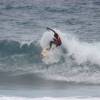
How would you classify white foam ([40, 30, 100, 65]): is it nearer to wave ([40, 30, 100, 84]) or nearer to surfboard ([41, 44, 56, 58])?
wave ([40, 30, 100, 84])

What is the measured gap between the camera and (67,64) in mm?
30969

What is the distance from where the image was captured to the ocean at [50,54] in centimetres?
2698

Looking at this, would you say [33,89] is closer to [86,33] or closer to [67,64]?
[67,64]

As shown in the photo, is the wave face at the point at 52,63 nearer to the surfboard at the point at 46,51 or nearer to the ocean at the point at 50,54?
the ocean at the point at 50,54

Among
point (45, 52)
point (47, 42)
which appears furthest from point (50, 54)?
point (47, 42)

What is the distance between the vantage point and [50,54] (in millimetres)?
30906

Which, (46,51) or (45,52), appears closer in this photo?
(46,51)

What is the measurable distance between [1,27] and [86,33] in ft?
15.9

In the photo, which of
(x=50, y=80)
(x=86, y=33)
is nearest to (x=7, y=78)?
(x=50, y=80)

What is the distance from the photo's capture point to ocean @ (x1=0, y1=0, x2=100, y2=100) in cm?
2698

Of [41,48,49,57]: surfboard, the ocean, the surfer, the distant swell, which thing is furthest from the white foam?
the surfer

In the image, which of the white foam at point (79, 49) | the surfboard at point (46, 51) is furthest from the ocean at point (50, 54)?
the surfboard at point (46, 51)

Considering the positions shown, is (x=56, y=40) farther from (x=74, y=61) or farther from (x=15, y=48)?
(x=15, y=48)

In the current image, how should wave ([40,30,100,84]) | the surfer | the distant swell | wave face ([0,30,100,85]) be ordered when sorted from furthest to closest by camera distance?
the distant swell
wave face ([0,30,100,85])
wave ([40,30,100,84])
the surfer
